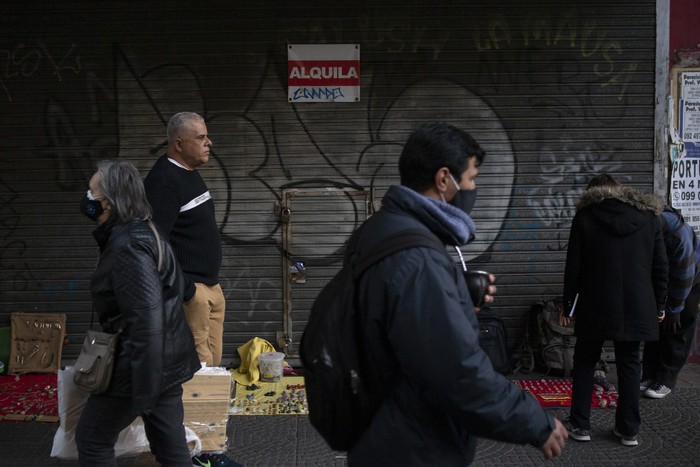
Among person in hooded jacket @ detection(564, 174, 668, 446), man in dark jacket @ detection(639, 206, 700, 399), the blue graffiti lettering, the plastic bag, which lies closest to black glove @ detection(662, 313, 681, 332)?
man in dark jacket @ detection(639, 206, 700, 399)

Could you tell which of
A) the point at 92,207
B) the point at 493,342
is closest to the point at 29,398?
the point at 92,207

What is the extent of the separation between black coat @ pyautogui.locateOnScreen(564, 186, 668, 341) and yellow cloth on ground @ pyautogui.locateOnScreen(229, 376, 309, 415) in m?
2.26

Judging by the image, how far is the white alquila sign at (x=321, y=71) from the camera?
21.5 feet

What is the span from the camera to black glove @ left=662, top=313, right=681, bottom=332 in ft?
17.9

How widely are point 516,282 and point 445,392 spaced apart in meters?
4.88

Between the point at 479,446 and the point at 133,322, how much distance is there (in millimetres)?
2750

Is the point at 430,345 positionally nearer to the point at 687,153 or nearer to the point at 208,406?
the point at 208,406

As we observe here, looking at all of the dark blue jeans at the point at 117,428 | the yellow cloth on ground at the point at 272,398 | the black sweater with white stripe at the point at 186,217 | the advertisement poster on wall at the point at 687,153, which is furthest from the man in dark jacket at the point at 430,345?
the advertisement poster on wall at the point at 687,153

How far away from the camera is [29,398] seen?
5.94 m

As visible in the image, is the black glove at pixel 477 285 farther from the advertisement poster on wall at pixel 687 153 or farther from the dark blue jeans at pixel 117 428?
the advertisement poster on wall at pixel 687 153

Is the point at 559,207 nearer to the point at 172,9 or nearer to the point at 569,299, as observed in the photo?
the point at 569,299

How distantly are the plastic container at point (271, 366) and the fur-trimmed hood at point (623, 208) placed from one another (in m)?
3.01

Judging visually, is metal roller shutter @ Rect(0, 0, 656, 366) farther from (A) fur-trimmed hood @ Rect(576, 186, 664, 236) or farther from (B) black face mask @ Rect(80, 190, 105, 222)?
(B) black face mask @ Rect(80, 190, 105, 222)

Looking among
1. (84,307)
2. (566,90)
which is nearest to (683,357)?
(566,90)
